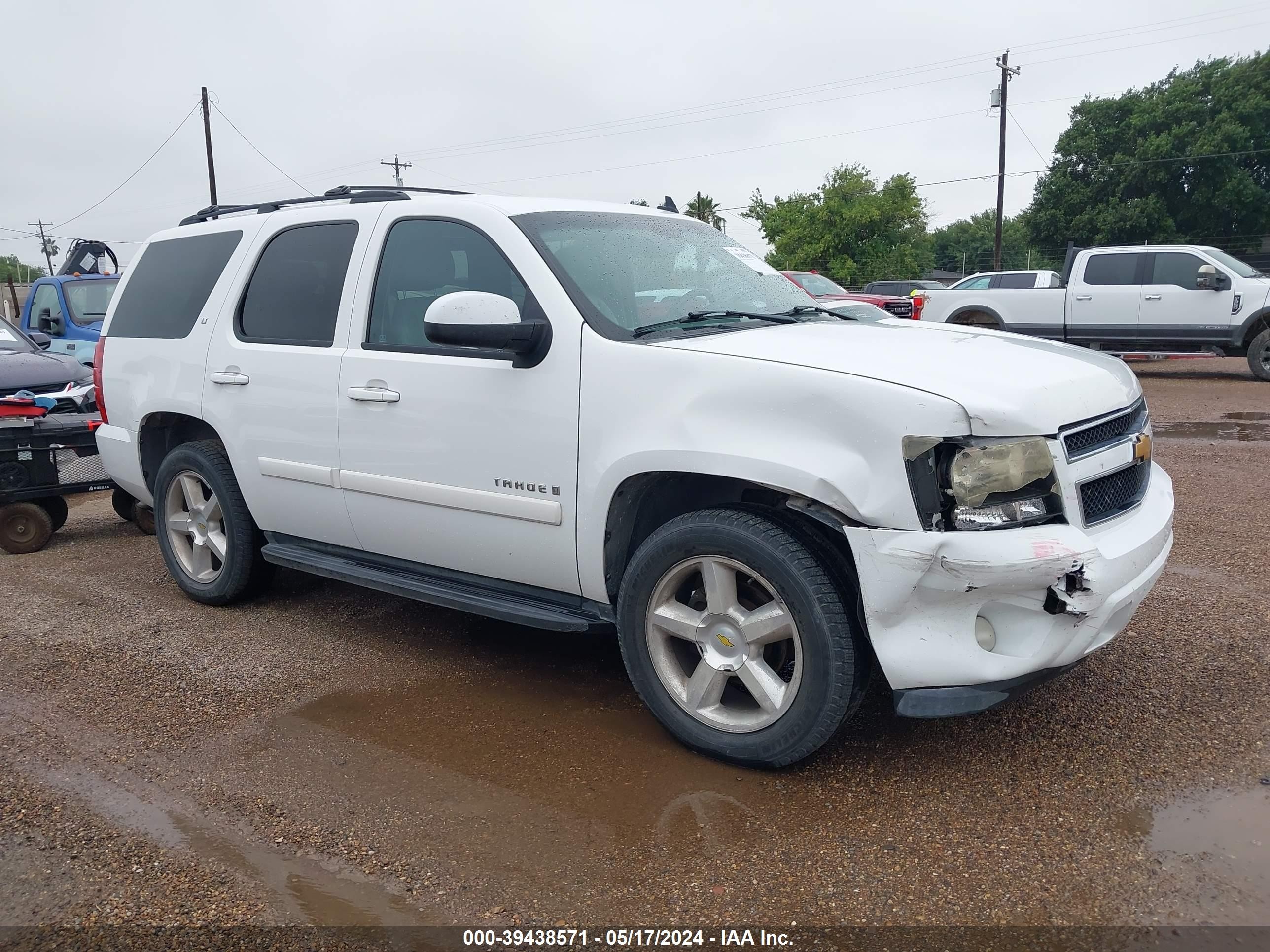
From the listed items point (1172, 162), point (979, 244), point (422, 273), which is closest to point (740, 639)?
point (422, 273)

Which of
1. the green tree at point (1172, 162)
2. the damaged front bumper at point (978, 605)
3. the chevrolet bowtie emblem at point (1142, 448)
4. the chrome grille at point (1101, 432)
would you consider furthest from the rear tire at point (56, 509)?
the green tree at point (1172, 162)

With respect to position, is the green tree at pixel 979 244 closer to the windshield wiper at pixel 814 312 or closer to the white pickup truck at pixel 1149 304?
the white pickup truck at pixel 1149 304

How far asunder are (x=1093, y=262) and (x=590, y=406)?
14702mm

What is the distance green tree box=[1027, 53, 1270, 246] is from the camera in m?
44.6

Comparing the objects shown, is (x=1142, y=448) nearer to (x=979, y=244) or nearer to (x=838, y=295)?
(x=838, y=295)

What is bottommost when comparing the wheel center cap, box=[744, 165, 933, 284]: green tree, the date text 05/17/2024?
the date text 05/17/2024

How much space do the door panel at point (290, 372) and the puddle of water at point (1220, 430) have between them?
850cm

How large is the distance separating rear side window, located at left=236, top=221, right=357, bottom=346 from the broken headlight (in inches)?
103

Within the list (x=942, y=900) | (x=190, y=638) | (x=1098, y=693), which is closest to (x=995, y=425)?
(x=942, y=900)

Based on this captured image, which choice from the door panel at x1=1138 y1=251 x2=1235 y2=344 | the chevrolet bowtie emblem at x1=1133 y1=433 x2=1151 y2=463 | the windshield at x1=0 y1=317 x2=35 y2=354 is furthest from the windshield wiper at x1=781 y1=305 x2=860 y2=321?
the door panel at x1=1138 y1=251 x2=1235 y2=344

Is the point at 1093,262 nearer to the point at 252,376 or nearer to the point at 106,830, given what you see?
the point at 252,376

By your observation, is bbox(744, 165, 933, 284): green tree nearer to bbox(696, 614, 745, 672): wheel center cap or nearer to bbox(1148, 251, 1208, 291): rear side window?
bbox(1148, 251, 1208, 291): rear side window

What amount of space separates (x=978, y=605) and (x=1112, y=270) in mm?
14655

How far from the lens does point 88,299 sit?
42.2 feet
